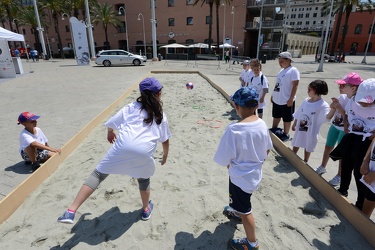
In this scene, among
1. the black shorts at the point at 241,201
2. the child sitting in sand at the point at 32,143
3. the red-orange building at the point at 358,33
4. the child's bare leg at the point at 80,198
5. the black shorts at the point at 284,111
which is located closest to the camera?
the black shorts at the point at 241,201

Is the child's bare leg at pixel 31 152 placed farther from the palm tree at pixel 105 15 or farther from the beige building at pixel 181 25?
the palm tree at pixel 105 15

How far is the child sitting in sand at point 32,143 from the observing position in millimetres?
3723

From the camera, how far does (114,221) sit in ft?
9.37

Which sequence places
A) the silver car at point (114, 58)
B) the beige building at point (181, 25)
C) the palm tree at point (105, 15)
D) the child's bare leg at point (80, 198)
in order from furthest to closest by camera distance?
the palm tree at point (105, 15), the beige building at point (181, 25), the silver car at point (114, 58), the child's bare leg at point (80, 198)

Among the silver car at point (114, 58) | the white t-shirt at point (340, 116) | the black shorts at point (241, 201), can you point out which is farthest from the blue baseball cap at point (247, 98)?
the silver car at point (114, 58)

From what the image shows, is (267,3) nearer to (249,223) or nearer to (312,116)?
(312,116)

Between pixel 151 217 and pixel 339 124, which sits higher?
pixel 339 124

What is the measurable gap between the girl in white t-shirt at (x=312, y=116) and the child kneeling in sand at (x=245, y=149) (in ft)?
6.09

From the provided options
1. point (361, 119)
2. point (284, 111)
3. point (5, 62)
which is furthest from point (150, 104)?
point (5, 62)

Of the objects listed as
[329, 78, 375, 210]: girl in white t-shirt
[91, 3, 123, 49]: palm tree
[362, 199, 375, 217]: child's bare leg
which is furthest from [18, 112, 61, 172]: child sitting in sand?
[91, 3, 123, 49]: palm tree

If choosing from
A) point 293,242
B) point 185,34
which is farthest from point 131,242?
point 185,34

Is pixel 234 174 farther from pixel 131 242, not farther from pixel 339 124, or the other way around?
pixel 339 124

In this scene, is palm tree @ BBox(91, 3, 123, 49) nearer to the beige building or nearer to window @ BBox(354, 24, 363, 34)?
the beige building

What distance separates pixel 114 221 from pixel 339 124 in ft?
11.1
